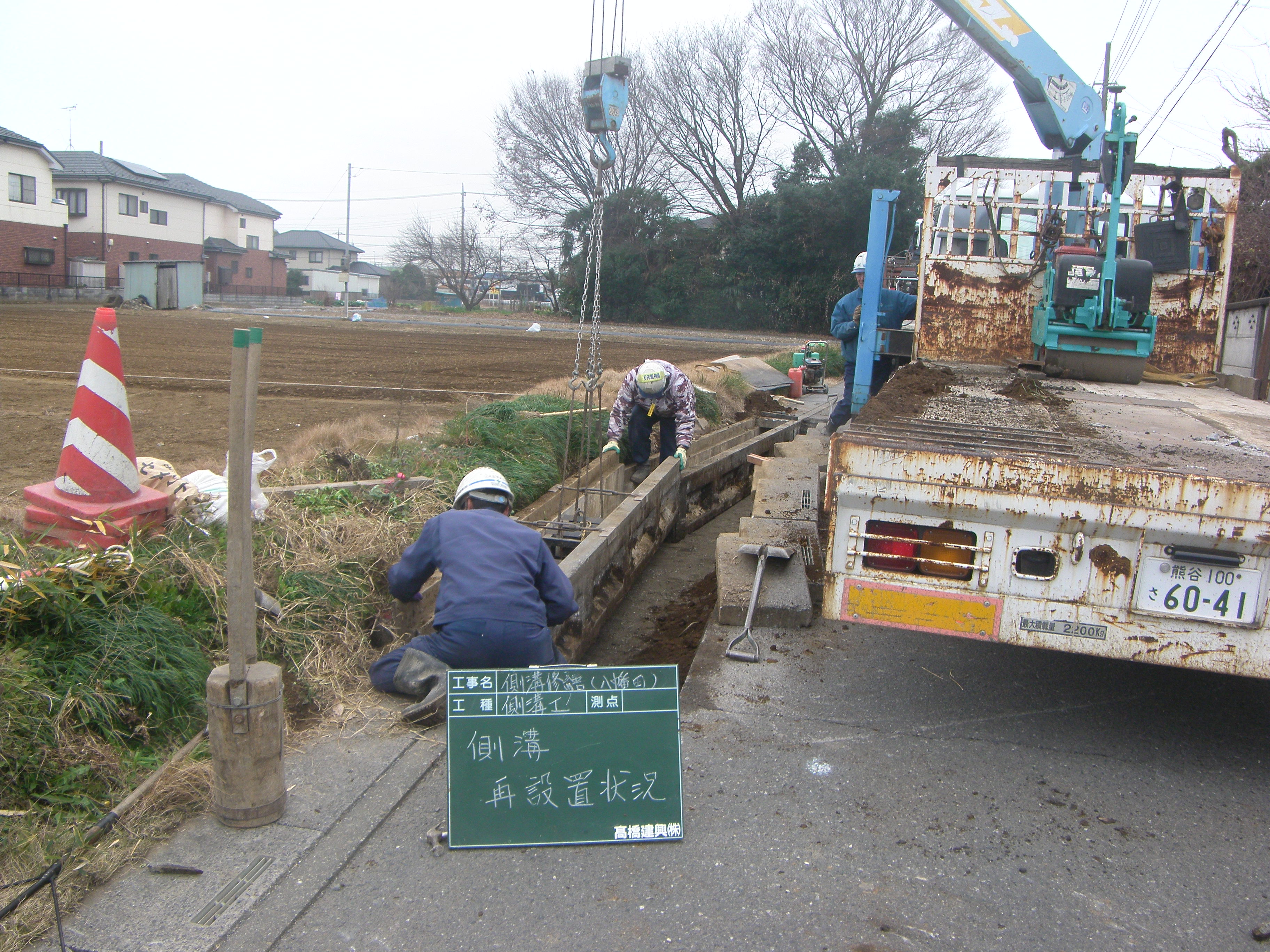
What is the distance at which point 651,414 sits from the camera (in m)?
8.38

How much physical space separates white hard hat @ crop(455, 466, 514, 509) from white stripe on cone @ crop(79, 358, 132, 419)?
5.44 ft

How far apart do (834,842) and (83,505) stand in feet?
12.0

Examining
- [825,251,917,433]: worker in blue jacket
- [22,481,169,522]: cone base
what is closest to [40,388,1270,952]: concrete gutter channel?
[22,481,169,522]: cone base

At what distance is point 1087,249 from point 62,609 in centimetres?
566

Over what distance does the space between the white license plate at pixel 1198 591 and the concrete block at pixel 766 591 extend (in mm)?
1893

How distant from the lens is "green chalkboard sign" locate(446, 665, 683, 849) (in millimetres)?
3109

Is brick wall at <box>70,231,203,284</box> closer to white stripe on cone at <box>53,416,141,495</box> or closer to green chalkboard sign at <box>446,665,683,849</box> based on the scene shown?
white stripe on cone at <box>53,416,141,495</box>

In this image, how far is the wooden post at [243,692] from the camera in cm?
296

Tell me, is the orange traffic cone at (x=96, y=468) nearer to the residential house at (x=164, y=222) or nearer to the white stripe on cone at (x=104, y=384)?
the white stripe on cone at (x=104, y=384)

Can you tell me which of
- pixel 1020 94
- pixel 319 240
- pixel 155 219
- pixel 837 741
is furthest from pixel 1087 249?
pixel 319 240

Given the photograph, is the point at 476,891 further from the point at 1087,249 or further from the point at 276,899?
the point at 1087,249

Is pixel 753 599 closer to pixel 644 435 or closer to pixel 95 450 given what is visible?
pixel 95 450

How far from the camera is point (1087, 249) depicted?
576 cm

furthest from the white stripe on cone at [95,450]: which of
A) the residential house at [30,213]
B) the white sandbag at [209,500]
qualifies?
the residential house at [30,213]
